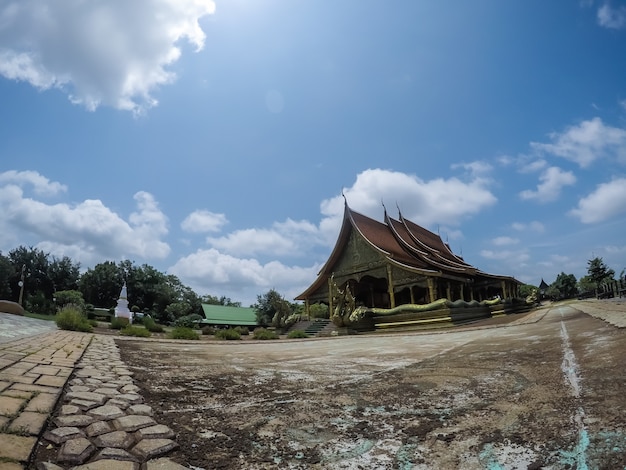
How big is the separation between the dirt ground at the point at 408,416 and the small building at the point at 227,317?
3319cm

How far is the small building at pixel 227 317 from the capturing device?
36.0 m

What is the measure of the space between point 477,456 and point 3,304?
22.5 m

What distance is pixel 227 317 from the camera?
37781 mm

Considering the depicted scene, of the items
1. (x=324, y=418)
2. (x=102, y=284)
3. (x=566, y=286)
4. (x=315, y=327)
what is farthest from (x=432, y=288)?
(x=566, y=286)

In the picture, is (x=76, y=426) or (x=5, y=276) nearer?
(x=76, y=426)

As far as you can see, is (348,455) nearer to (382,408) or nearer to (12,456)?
(382,408)

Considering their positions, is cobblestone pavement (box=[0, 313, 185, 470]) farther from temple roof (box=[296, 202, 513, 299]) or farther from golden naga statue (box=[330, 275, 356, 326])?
temple roof (box=[296, 202, 513, 299])

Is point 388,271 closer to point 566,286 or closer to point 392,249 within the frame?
point 392,249

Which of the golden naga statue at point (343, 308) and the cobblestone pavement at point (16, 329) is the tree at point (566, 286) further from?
the cobblestone pavement at point (16, 329)

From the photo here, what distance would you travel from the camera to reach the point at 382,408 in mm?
2348

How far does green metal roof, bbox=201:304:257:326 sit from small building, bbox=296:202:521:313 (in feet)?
45.3

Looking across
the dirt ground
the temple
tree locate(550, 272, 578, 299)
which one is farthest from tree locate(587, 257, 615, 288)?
the dirt ground

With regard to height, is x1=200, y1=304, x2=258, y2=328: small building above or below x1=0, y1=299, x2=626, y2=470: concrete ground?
below

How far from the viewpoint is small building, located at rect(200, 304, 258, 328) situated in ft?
118
